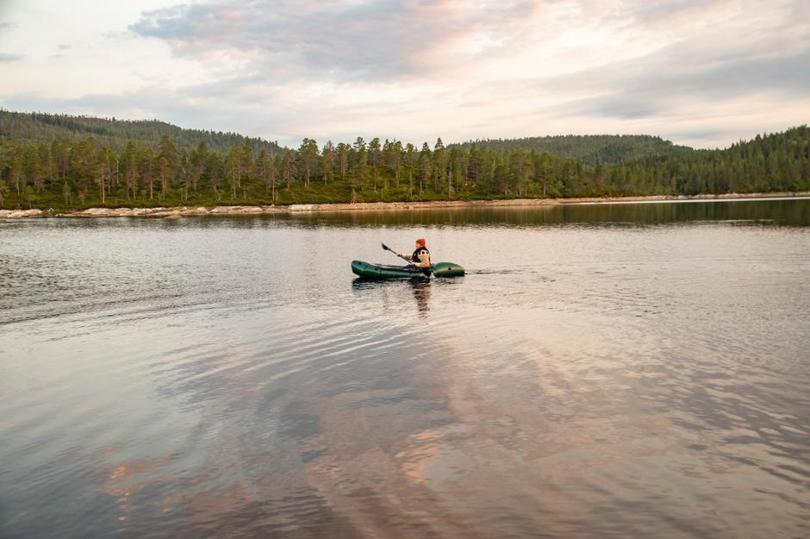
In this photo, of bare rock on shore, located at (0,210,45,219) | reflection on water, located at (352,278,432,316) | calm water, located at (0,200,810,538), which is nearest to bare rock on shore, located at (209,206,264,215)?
bare rock on shore, located at (0,210,45,219)

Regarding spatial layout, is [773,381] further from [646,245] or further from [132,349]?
[646,245]

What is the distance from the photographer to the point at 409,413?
1650cm

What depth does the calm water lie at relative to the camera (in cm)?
1127

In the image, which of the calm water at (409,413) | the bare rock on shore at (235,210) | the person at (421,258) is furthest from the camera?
the bare rock on shore at (235,210)

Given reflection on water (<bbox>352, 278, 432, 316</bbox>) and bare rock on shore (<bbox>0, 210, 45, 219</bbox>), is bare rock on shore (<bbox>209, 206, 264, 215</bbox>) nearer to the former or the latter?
bare rock on shore (<bbox>0, 210, 45, 219</bbox>)

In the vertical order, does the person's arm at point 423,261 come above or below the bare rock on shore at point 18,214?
below

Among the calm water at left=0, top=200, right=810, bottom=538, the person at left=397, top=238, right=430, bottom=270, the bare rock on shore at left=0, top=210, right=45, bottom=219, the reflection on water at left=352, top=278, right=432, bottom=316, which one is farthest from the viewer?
the bare rock on shore at left=0, top=210, right=45, bottom=219

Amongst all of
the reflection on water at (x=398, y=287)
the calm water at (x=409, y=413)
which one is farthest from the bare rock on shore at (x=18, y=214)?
the reflection on water at (x=398, y=287)

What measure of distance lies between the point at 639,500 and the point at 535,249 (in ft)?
188

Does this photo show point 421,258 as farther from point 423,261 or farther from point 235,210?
point 235,210

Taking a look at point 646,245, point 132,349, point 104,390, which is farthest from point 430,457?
point 646,245

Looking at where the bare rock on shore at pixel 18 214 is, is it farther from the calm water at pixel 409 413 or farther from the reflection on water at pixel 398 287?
the reflection on water at pixel 398 287

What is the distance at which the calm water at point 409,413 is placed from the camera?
444 inches

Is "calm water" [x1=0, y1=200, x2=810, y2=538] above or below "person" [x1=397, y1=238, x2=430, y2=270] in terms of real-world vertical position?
below
